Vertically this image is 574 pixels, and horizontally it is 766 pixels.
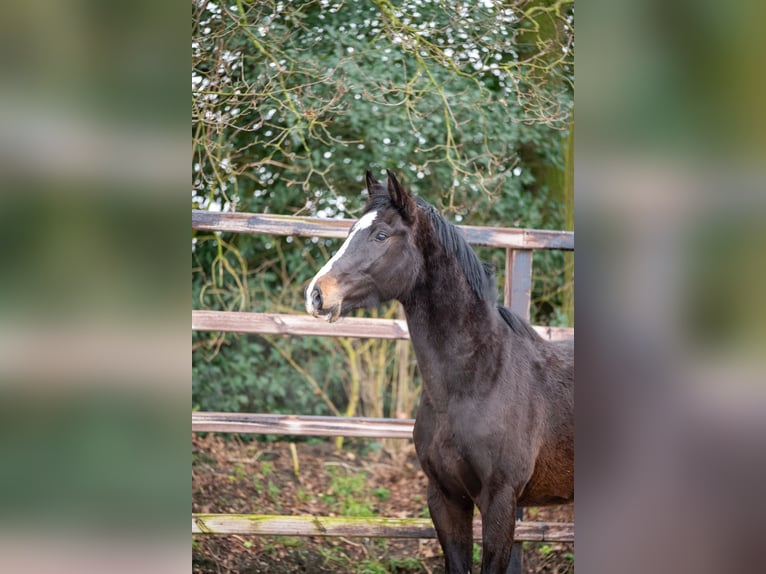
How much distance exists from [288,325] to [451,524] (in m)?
1.19

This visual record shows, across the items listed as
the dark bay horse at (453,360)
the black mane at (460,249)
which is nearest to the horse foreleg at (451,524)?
the dark bay horse at (453,360)

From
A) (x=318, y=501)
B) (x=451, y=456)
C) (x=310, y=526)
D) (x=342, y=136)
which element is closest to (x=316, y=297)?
(x=451, y=456)

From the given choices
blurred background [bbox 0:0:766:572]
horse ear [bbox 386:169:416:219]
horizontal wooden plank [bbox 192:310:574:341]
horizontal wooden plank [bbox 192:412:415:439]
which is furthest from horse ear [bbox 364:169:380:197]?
blurred background [bbox 0:0:766:572]

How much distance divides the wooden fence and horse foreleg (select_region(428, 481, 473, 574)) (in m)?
0.49

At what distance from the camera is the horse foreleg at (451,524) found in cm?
275

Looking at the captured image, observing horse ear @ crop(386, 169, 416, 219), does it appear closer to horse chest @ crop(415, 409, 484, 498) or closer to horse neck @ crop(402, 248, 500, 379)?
horse neck @ crop(402, 248, 500, 379)

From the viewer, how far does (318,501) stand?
4465mm

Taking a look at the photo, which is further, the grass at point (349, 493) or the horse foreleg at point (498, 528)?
the grass at point (349, 493)

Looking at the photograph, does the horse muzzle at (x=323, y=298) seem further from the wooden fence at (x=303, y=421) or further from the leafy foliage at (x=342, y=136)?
the leafy foliage at (x=342, y=136)
